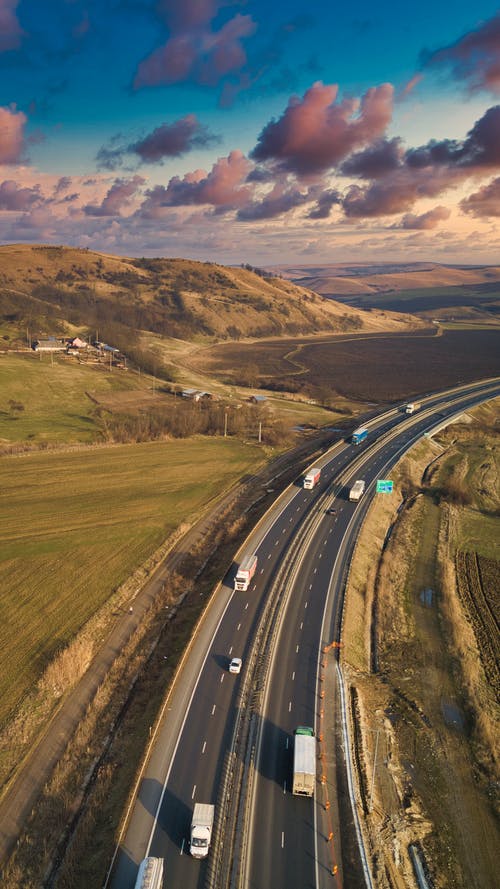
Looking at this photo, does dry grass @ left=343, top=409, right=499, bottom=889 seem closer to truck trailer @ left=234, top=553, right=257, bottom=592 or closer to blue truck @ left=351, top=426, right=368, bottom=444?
truck trailer @ left=234, top=553, right=257, bottom=592

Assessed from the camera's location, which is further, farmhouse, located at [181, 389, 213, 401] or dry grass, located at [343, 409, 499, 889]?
farmhouse, located at [181, 389, 213, 401]

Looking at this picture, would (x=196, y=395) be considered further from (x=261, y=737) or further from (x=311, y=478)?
(x=261, y=737)

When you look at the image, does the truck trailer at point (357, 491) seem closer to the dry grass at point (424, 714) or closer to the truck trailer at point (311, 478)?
the dry grass at point (424, 714)

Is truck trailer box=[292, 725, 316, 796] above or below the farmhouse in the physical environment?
below

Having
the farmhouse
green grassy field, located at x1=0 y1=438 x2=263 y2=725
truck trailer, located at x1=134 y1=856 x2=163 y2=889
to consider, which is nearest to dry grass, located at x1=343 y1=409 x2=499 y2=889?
truck trailer, located at x1=134 y1=856 x2=163 y2=889

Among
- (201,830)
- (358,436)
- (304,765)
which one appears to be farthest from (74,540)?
(358,436)

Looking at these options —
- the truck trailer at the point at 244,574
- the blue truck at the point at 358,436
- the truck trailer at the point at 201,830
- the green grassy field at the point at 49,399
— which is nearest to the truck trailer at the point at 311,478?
the blue truck at the point at 358,436

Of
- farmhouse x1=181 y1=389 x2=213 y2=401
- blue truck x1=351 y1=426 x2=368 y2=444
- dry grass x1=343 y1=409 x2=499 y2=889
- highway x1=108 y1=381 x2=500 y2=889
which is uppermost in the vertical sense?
farmhouse x1=181 y1=389 x2=213 y2=401
